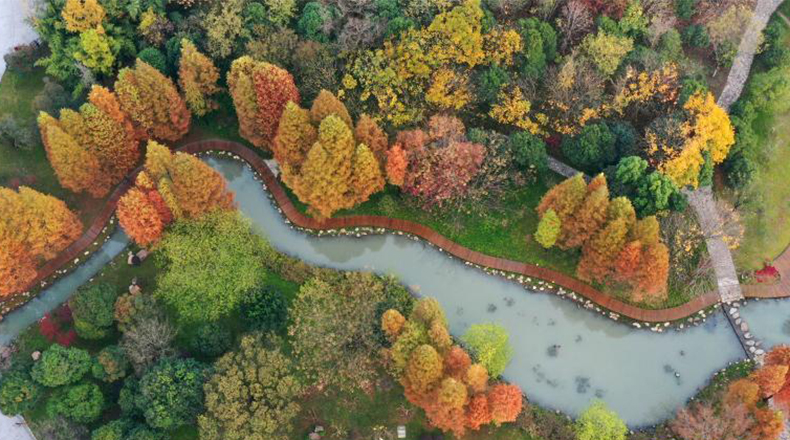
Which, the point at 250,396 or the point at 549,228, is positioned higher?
the point at 549,228

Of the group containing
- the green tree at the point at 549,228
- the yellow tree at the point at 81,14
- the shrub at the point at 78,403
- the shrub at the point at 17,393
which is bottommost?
the shrub at the point at 78,403

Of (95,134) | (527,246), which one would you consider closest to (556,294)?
(527,246)

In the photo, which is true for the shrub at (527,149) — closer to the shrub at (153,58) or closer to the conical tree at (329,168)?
the conical tree at (329,168)

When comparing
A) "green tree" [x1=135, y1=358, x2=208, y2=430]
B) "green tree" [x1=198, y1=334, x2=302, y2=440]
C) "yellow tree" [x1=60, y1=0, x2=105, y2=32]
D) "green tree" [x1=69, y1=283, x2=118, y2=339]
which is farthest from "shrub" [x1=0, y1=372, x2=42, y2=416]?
"yellow tree" [x1=60, y1=0, x2=105, y2=32]

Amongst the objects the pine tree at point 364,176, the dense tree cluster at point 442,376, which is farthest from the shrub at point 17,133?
the dense tree cluster at point 442,376

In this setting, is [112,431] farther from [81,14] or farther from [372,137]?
[81,14]

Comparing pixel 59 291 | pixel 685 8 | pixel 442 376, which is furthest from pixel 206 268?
pixel 685 8

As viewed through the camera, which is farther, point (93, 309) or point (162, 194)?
point (162, 194)

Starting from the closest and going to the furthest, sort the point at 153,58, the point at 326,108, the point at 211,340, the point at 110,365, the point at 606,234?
the point at 110,365
the point at 606,234
the point at 211,340
the point at 326,108
the point at 153,58
